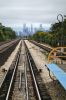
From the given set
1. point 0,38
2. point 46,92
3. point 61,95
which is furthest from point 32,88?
point 0,38

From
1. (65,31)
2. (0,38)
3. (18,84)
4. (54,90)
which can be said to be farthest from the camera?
(0,38)

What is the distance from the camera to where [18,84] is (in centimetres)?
1584

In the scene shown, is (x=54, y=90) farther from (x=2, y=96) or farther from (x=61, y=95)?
(x=2, y=96)

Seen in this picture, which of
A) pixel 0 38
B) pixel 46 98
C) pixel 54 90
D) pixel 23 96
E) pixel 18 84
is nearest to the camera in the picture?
pixel 46 98

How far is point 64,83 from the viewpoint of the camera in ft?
29.2

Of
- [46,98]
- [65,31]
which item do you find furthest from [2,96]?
[65,31]

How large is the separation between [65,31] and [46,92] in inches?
1739

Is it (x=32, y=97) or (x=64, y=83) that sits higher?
(x=64, y=83)

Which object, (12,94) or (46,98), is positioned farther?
(12,94)

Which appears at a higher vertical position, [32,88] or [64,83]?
[64,83]

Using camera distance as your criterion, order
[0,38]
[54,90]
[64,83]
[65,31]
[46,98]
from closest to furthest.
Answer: [64,83], [46,98], [54,90], [65,31], [0,38]

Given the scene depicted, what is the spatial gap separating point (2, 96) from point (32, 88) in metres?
2.38

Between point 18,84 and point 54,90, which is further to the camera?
point 18,84

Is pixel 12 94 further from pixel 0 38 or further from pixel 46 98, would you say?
pixel 0 38
